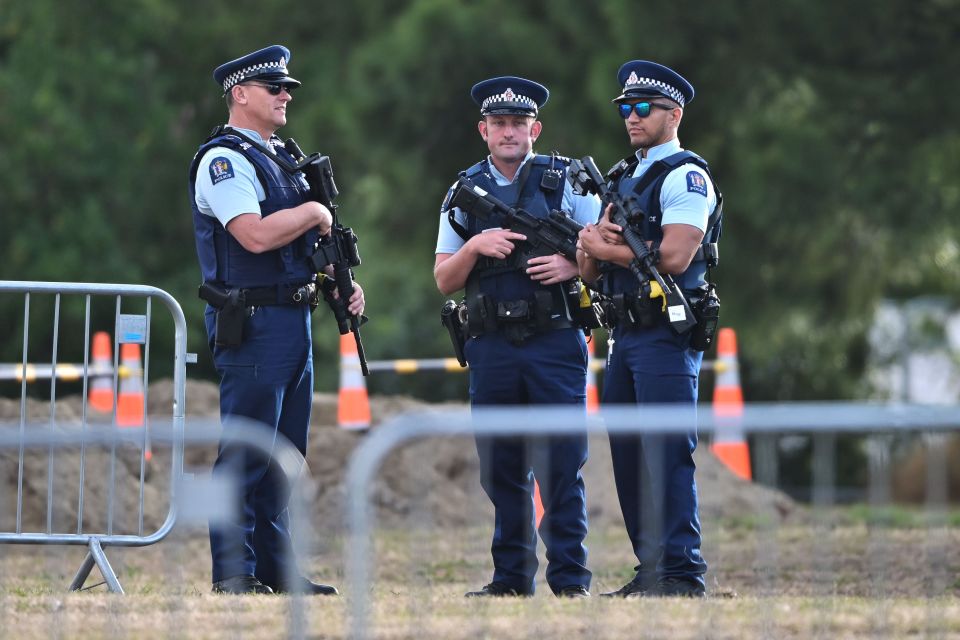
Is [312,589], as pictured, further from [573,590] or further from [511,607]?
[511,607]

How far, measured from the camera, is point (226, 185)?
750 cm

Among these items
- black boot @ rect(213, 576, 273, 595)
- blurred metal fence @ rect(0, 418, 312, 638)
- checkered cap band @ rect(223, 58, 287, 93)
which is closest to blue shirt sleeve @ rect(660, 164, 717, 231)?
checkered cap band @ rect(223, 58, 287, 93)

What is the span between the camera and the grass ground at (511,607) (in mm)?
6105

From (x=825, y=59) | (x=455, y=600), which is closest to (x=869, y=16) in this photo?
(x=825, y=59)

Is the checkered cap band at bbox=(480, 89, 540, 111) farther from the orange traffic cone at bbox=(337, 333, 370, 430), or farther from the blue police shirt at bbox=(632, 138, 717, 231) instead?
the orange traffic cone at bbox=(337, 333, 370, 430)

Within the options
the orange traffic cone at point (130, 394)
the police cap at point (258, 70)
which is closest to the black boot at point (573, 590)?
the police cap at point (258, 70)

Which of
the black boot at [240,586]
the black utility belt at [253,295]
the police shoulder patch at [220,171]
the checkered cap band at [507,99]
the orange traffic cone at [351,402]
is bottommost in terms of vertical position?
the black boot at [240,586]

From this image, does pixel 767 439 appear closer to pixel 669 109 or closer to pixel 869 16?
pixel 669 109

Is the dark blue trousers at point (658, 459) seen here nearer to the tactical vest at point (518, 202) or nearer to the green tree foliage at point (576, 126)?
the tactical vest at point (518, 202)

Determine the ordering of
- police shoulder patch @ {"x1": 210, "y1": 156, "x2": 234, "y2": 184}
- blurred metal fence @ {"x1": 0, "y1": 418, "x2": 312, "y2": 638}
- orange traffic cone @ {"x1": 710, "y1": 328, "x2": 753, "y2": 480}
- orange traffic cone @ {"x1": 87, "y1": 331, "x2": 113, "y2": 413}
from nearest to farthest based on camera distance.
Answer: blurred metal fence @ {"x1": 0, "y1": 418, "x2": 312, "y2": 638} < police shoulder patch @ {"x1": 210, "y1": 156, "x2": 234, "y2": 184} < orange traffic cone @ {"x1": 710, "y1": 328, "x2": 753, "y2": 480} < orange traffic cone @ {"x1": 87, "y1": 331, "x2": 113, "y2": 413}

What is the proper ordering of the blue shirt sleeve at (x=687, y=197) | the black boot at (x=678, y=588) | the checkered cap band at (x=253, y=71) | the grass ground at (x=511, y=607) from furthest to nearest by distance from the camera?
the checkered cap band at (x=253, y=71) → the blue shirt sleeve at (x=687, y=197) → the black boot at (x=678, y=588) → the grass ground at (x=511, y=607)

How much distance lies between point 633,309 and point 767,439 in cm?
173

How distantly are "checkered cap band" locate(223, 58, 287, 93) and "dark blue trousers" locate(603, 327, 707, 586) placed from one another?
181cm

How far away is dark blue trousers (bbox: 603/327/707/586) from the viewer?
725cm
